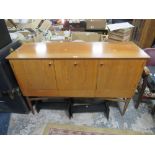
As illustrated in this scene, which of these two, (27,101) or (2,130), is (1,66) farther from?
(2,130)

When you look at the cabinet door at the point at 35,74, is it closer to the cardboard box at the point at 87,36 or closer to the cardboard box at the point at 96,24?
the cardboard box at the point at 87,36

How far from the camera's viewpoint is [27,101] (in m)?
1.59

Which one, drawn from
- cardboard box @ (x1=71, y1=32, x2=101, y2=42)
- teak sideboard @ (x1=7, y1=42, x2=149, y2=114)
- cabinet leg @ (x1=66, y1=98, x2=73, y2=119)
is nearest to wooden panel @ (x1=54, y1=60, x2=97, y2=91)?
teak sideboard @ (x1=7, y1=42, x2=149, y2=114)

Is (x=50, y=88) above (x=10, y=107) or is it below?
above

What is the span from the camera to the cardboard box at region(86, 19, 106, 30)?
2.70 m

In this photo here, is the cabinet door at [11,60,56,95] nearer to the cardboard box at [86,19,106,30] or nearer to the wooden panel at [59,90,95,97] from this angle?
the wooden panel at [59,90,95,97]

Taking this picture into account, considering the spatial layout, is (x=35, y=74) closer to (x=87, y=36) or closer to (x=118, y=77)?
(x=118, y=77)

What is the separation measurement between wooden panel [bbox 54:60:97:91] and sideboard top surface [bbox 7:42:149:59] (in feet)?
0.20

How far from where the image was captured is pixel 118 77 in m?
1.24

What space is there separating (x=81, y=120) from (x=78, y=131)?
0.53ft

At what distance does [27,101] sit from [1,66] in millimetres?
580
